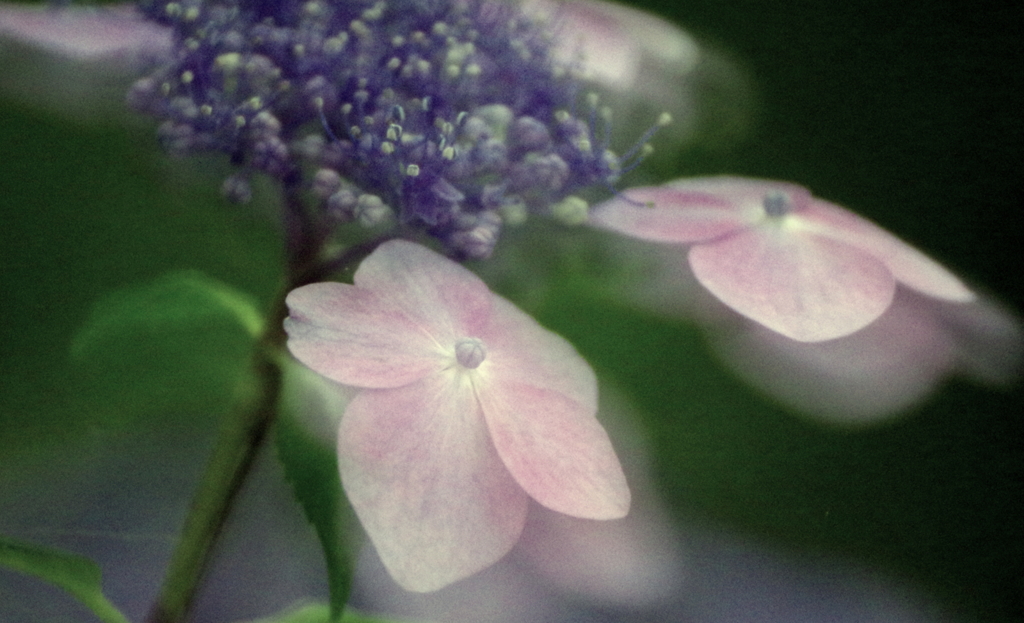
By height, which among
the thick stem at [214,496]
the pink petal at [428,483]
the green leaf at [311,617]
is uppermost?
the pink petal at [428,483]

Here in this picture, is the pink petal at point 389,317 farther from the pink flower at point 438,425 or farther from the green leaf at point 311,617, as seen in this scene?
the green leaf at point 311,617

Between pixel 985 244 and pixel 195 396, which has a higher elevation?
pixel 985 244

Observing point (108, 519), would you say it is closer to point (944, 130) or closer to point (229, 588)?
point (229, 588)

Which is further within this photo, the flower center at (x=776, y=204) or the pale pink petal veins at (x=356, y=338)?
the flower center at (x=776, y=204)

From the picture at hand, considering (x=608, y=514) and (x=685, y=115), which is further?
(x=685, y=115)

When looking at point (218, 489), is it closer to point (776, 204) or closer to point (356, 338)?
point (356, 338)

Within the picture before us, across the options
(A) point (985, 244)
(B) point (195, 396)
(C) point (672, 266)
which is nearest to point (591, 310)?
(C) point (672, 266)

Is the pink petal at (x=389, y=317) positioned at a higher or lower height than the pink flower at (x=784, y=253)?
lower

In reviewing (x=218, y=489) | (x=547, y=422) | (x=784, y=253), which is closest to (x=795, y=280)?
(x=784, y=253)

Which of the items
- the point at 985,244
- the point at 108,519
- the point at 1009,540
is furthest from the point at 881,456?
the point at 108,519

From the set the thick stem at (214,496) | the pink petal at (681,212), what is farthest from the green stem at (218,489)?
the pink petal at (681,212)
